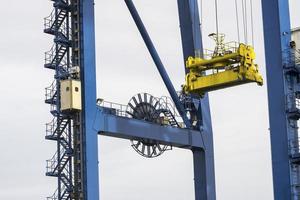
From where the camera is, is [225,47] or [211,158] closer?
[225,47]

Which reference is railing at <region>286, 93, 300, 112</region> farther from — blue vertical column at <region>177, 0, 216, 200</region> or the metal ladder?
blue vertical column at <region>177, 0, 216, 200</region>

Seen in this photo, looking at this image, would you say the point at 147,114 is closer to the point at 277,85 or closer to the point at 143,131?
the point at 143,131

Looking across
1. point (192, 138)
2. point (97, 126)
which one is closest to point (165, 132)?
point (192, 138)

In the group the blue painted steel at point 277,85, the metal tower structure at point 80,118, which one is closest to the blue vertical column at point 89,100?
the metal tower structure at point 80,118

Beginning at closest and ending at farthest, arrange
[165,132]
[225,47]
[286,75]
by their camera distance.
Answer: [286,75]
[225,47]
[165,132]

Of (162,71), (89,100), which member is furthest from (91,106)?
(162,71)

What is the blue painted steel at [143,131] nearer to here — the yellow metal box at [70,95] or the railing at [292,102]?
the yellow metal box at [70,95]

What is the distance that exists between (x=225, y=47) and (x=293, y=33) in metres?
2.59

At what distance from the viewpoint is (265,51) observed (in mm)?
30984

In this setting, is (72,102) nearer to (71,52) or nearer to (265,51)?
(71,52)

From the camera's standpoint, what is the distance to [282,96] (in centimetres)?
3045

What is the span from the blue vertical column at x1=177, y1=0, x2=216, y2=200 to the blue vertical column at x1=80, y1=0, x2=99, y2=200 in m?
6.37

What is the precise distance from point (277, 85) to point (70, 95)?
7.88 meters

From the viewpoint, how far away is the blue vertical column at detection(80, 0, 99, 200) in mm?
33375
